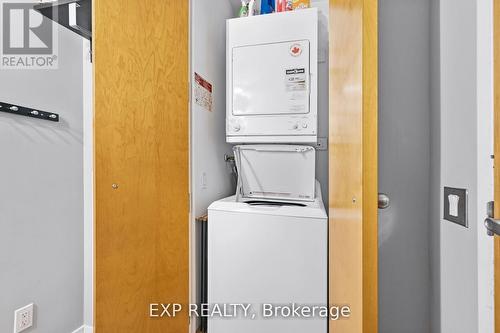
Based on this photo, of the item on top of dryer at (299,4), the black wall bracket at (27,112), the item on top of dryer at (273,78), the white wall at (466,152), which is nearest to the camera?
the white wall at (466,152)

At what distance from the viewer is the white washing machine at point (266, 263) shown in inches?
48.0

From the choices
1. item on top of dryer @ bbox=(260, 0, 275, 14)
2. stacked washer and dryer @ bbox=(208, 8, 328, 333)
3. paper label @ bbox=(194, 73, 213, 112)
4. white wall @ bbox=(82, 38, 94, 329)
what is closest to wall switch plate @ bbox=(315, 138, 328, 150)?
stacked washer and dryer @ bbox=(208, 8, 328, 333)

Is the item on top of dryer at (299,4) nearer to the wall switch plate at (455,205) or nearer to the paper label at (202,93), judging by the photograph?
the paper label at (202,93)

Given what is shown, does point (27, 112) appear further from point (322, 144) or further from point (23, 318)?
point (322, 144)

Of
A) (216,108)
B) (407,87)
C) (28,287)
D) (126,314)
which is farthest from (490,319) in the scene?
(28,287)

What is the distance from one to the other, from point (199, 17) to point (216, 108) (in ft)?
1.80

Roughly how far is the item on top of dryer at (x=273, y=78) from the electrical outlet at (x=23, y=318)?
1405mm

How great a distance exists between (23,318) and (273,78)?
1866mm

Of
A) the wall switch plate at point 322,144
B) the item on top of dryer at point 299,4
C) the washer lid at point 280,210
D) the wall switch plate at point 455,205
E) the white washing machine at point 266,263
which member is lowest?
the white washing machine at point 266,263

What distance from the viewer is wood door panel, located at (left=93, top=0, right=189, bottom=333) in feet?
3.70

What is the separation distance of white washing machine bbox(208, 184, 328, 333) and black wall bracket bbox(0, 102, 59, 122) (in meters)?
1.01

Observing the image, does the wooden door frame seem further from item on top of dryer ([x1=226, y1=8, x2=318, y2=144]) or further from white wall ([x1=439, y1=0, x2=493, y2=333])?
item on top of dryer ([x1=226, y1=8, x2=318, y2=144])

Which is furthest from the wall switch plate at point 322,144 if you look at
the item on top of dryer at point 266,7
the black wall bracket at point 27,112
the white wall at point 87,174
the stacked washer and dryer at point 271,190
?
the black wall bracket at point 27,112

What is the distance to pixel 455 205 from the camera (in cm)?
63
